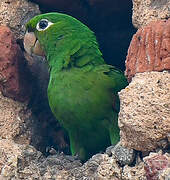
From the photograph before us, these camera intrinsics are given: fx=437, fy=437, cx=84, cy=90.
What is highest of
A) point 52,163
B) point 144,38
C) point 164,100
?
point 144,38

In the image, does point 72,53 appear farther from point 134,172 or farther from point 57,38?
point 134,172

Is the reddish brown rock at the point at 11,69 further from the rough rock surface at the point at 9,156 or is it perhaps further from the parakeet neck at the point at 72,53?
the rough rock surface at the point at 9,156

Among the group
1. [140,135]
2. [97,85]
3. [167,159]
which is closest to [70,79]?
[97,85]

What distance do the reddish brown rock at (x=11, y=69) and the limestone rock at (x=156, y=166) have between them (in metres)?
1.29

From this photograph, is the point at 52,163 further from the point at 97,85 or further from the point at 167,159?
the point at 167,159

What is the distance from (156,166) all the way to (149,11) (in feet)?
3.38

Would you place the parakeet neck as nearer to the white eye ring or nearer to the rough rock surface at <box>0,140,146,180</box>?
the white eye ring

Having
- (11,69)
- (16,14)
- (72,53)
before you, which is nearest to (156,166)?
(72,53)

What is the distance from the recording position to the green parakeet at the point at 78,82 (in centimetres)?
283

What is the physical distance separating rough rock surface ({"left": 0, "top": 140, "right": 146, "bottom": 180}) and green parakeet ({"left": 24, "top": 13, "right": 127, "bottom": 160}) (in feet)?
0.92

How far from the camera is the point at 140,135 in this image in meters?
2.26

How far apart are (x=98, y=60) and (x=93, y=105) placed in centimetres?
40

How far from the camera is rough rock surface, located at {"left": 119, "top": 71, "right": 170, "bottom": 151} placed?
2207 millimetres

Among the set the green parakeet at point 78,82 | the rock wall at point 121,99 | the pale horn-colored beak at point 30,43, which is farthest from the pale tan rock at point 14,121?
the pale horn-colored beak at point 30,43
